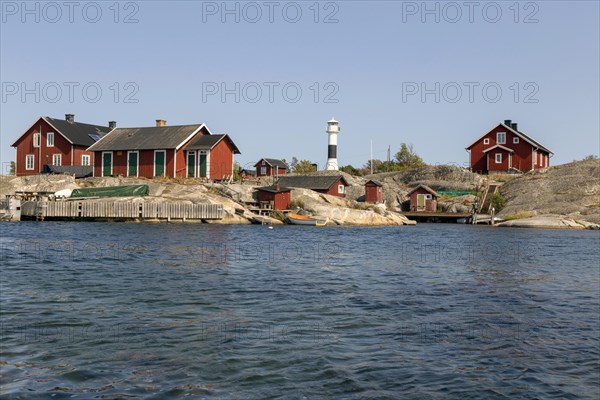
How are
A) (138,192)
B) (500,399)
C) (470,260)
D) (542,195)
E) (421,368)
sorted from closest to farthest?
(500,399)
(421,368)
(470,260)
(138,192)
(542,195)

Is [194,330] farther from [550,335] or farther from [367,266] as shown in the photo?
[367,266]

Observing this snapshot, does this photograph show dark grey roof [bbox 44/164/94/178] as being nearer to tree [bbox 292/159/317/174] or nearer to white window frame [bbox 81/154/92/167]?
white window frame [bbox 81/154/92/167]

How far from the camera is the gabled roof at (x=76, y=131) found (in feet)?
224

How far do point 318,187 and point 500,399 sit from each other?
186 ft

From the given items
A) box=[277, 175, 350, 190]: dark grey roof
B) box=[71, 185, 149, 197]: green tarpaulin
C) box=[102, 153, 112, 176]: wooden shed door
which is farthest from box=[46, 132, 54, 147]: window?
box=[277, 175, 350, 190]: dark grey roof

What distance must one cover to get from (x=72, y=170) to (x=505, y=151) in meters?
52.5

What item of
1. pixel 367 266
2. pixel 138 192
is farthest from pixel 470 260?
pixel 138 192

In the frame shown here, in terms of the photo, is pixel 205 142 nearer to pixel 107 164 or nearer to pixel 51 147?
pixel 107 164

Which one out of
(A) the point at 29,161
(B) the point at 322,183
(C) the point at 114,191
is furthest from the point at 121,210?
(A) the point at 29,161

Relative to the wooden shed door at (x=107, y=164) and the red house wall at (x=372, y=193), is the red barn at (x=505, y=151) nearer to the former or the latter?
the red house wall at (x=372, y=193)

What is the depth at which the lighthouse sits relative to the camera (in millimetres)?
85750

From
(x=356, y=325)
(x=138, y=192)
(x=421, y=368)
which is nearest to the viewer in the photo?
(x=421, y=368)

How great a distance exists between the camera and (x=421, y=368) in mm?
9875

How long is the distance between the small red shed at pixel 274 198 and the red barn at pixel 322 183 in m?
7.71
